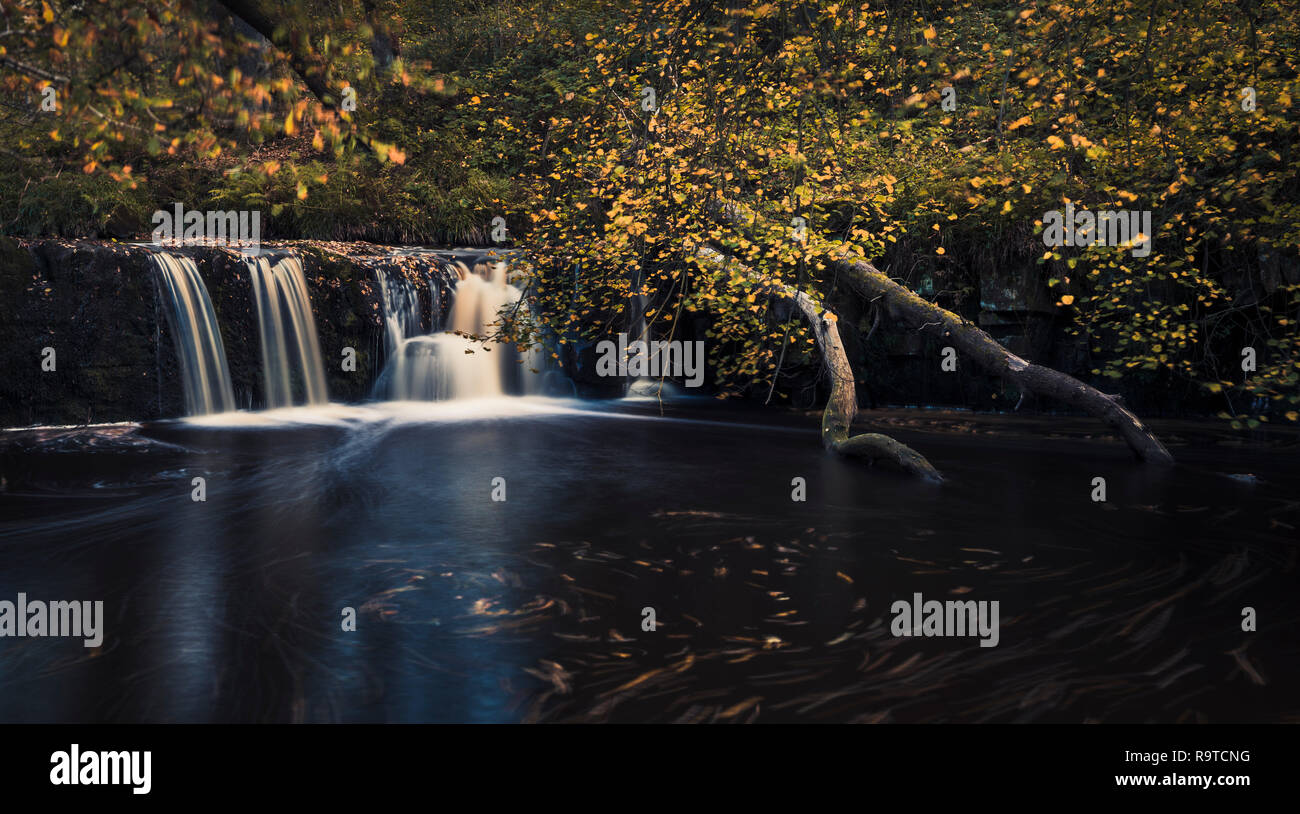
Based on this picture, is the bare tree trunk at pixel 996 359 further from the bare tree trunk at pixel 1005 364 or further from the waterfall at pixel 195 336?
the waterfall at pixel 195 336

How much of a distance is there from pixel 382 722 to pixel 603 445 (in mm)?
9305

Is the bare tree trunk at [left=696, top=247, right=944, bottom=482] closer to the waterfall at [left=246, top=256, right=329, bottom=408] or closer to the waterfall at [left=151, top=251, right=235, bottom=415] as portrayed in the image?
the waterfall at [left=246, top=256, right=329, bottom=408]

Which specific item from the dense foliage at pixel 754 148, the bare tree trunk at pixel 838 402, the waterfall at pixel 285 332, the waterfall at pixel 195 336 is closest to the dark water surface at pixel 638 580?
the bare tree trunk at pixel 838 402

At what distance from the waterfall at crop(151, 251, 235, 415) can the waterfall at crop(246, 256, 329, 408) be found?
77cm

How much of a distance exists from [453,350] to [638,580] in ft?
39.2

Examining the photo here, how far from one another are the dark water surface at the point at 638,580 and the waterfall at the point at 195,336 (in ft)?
7.48

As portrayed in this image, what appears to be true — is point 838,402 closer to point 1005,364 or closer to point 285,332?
point 1005,364

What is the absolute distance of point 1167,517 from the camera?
9.48 m

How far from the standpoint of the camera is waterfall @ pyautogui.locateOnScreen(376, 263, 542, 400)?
18.3m

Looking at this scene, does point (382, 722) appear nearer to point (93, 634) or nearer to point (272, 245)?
point (93, 634)

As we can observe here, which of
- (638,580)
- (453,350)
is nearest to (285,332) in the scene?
(453,350)

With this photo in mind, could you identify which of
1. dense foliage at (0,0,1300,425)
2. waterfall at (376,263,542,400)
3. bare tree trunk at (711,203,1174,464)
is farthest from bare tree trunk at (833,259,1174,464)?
waterfall at (376,263,542,400)

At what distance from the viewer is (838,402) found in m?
12.9
